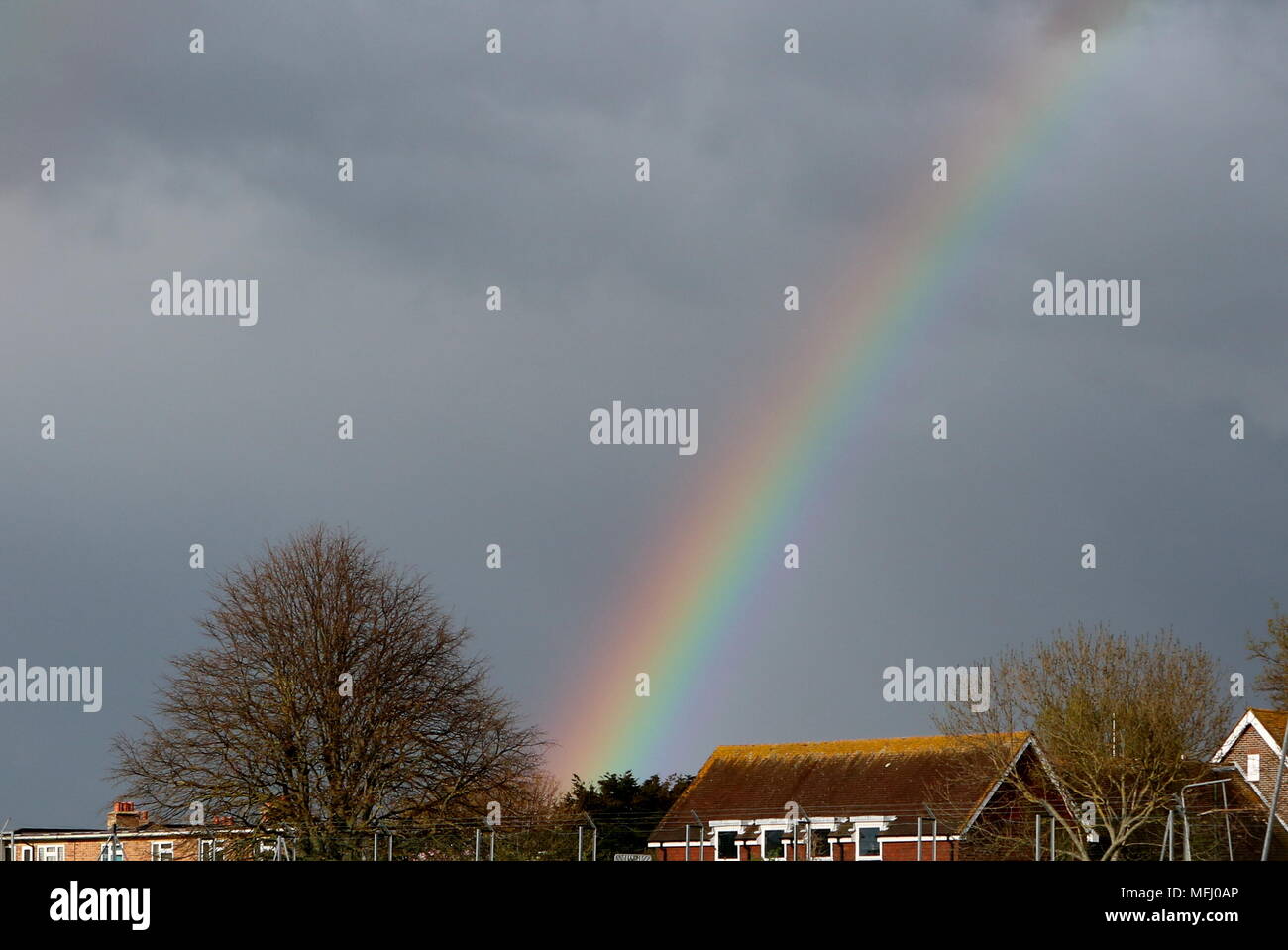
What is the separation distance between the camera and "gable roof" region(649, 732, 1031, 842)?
59.7m

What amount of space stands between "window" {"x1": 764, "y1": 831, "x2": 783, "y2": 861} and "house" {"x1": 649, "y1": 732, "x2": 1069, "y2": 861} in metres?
0.05

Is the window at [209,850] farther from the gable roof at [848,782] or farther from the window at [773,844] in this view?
the window at [773,844]

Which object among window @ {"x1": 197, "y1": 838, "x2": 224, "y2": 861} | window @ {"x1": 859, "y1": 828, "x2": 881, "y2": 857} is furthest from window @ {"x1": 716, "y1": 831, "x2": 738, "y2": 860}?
window @ {"x1": 197, "y1": 838, "x2": 224, "y2": 861}

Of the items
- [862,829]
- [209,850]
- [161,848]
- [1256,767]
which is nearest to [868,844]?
[862,829]

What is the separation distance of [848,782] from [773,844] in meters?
5.76

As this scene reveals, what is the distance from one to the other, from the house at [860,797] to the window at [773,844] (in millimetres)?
54

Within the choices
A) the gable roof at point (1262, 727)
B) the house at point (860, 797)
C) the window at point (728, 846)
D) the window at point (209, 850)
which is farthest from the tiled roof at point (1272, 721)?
the window at point (209, 850)

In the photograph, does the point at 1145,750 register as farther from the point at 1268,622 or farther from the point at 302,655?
the point at 302,655

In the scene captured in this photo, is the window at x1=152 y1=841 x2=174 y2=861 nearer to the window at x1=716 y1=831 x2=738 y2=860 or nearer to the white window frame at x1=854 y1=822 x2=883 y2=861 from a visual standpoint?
the window at x1=716 y1=831 x2=738 y2=860

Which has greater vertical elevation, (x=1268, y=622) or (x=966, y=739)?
Answer: (x=1268, y=622)

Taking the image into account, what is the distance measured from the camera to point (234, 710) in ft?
181
